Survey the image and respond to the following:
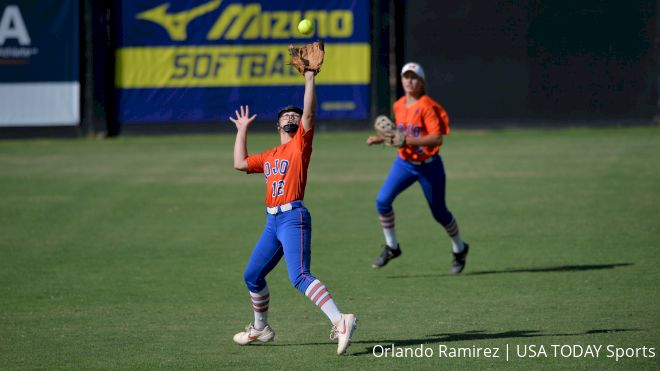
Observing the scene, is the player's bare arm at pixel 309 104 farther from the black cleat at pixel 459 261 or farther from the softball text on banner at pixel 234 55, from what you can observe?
the softball text on banner at pixel 234 55

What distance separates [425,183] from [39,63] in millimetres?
15751

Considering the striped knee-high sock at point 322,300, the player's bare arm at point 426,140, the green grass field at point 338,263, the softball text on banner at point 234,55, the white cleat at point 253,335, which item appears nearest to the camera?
the striped knee-high sock at point 322,300

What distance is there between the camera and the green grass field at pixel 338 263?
312 inches

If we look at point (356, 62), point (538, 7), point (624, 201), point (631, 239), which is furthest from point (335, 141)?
point (631, 239)

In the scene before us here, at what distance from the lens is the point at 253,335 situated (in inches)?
316

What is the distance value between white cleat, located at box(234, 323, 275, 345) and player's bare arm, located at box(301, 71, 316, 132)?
161 cm

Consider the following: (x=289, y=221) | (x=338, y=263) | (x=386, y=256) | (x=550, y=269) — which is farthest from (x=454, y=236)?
(x=289, y=221)

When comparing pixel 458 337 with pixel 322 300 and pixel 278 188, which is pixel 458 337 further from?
pixel 278 188

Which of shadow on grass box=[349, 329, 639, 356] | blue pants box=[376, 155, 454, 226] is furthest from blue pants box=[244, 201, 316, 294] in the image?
blue pants box=[376, 155, 454, 226]

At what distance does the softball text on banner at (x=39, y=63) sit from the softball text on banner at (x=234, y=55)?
3.84 feet

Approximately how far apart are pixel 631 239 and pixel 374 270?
342 cm

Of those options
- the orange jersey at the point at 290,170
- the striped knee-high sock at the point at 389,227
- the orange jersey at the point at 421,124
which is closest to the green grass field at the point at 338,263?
the striped knee-high sock at the point at 389,227

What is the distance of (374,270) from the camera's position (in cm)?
1129

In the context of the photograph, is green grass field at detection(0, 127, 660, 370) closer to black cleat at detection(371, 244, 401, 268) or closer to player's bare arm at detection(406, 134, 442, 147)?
black cleat at detection(371, 244, 401, 268)
